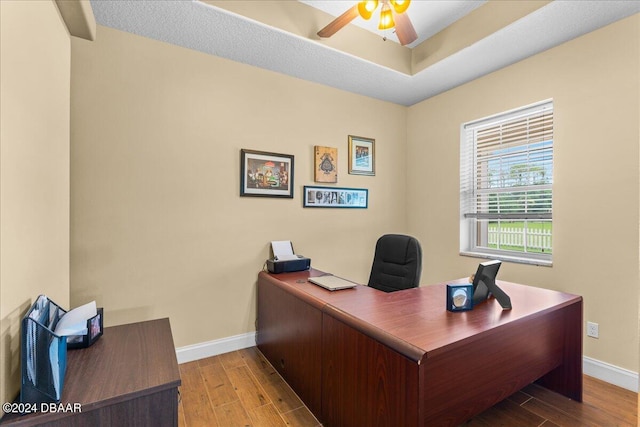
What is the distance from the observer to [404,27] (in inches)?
75.4

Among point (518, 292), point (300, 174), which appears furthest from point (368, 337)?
point (300, 174)

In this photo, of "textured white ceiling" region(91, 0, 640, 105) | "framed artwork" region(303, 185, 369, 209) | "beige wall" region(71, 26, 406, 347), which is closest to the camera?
"textured white ceiling" region(91, 0, 640, 105)

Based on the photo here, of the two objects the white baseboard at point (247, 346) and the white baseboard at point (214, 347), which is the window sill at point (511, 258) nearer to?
the white baseboard at point (247, 346)

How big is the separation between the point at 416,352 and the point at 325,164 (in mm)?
2281

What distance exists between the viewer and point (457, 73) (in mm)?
2889

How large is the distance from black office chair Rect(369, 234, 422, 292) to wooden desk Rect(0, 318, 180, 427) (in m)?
1.63

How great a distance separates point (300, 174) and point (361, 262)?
1.25 metres

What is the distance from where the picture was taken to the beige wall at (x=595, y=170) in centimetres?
205

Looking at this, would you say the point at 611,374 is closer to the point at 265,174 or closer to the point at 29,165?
the point at 265,174

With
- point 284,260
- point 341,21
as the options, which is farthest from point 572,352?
point 341,21

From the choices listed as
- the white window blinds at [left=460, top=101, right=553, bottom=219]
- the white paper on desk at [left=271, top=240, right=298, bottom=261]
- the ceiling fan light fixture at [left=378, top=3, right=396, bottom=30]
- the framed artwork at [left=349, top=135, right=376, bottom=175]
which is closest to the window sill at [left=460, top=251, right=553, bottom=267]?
the white window blinds at [left=460, top=101, right=553, bottom=219]

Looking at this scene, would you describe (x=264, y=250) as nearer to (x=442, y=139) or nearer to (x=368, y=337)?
(x=368, y=337)

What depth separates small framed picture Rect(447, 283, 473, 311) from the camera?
1.54 meters

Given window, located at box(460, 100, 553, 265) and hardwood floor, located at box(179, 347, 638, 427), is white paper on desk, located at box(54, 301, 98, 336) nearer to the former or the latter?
hardwood floor, located at box(179, 347, 638, 427)
